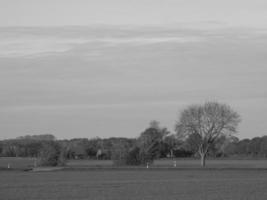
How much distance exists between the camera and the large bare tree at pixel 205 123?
80.5m

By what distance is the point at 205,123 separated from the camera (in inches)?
3184

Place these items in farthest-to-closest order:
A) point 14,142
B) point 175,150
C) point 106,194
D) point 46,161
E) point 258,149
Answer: point 14,142 → point 258,149 → point 175,150 → point 46,161 → point 106,194

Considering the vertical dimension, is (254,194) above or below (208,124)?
below

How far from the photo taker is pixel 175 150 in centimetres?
11512

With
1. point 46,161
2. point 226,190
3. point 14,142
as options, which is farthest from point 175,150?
point 226,190

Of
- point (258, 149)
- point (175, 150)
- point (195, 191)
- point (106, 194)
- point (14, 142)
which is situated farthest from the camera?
point (14, 142)

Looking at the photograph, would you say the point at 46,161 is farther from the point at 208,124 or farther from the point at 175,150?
the point at 175,150

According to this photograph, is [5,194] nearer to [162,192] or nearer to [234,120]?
[162,192]

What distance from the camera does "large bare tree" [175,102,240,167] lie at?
3169 inches

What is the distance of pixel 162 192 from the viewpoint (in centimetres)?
3297

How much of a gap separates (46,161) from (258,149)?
6760cm

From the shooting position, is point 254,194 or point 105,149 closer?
point 254,194

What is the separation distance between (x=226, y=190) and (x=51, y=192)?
29.7ft

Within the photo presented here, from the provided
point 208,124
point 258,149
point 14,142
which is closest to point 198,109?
point 208,124
